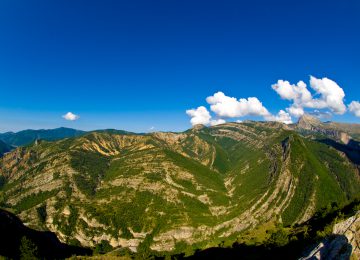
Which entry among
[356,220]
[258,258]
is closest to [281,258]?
[258,258]

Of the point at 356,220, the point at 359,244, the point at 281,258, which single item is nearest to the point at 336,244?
the point at 359,244

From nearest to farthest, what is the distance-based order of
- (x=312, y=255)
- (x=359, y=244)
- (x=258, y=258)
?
(x=359, y=244), (x=312, y=255), (x=258, y=258)

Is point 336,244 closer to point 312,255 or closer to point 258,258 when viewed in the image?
point 312,255

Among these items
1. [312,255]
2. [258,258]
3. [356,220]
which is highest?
[356,220]

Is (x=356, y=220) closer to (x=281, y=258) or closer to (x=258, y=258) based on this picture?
(x=281, y=258)

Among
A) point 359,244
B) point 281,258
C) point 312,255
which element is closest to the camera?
point 359,244

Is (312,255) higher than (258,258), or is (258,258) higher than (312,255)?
(312,255)

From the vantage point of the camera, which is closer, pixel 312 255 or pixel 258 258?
pixel 312 255
